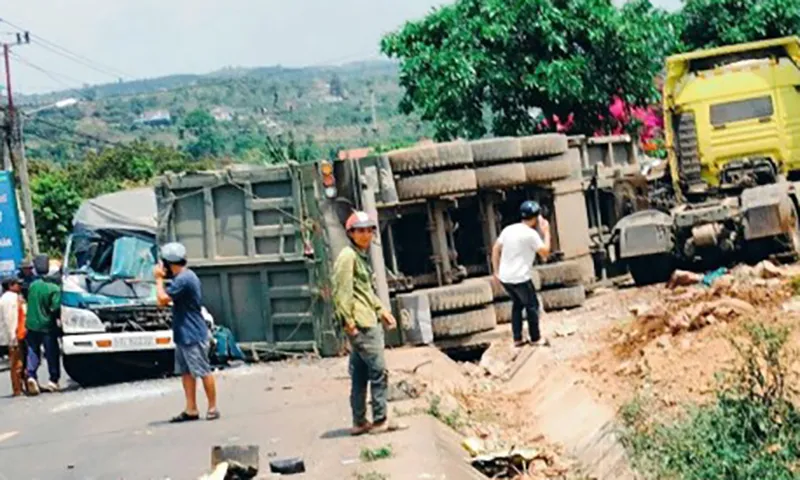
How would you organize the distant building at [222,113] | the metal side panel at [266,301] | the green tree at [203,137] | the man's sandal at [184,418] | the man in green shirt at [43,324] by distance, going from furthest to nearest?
the distant building at [222,113] → the green tree at [203,137] → the man in green shirt at [43,324] → the metal side panel at [266,301] → the man's sandal at [184,418]

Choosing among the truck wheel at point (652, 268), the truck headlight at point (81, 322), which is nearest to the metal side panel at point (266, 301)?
the truck headlight at point (81, 322)

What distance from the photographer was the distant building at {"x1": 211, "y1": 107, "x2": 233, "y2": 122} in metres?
118

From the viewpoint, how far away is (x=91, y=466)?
40.4 feet

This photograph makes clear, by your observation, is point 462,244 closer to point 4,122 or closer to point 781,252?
point 781,252

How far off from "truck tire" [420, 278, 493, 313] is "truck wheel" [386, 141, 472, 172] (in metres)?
1.45

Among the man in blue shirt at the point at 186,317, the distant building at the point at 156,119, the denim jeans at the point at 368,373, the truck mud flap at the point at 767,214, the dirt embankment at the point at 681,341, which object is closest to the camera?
the dirt embankment at the point at 681,341

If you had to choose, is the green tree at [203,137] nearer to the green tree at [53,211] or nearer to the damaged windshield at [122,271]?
the green tree at [53,211]

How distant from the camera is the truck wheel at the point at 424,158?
695 inches

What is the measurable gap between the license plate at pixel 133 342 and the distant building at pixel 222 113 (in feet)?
322

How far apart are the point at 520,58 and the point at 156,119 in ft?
290

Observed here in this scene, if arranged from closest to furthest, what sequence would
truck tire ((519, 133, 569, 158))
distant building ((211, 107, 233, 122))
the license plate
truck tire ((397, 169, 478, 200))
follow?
truck tire ((397, 169, 478, 200)), the license plate, truck tire ((519, 133, 569, 158)), distant building ((211, 107, 233, 122))

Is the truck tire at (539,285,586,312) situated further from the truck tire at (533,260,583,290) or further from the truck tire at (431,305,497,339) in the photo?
the truck tire at (431,305,497,339)

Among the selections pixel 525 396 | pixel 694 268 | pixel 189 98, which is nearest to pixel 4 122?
pixel 694 268

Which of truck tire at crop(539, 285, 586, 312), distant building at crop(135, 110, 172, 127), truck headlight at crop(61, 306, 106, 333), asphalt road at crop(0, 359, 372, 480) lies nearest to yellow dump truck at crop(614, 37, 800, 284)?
truck tire at crop(539, 285, 586, 312)
